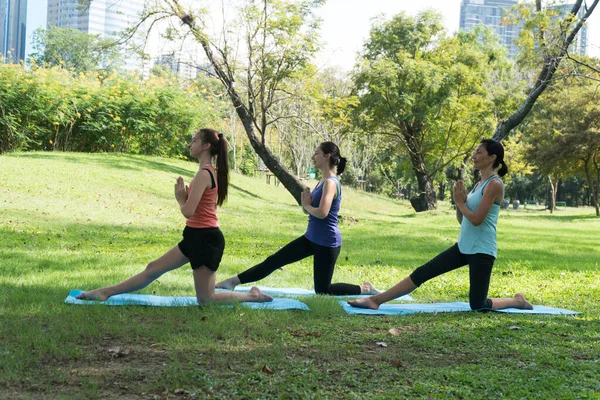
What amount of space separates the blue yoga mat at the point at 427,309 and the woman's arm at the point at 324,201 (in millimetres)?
938

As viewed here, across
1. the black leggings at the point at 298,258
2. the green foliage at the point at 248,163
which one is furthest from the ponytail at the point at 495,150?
the green foliage at the point at 248,163

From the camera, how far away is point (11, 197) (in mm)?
15211

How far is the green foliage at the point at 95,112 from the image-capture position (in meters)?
22.7

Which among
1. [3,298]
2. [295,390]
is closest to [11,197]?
[3,298]

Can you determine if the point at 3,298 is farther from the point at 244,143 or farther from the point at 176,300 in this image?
the point at 244,143

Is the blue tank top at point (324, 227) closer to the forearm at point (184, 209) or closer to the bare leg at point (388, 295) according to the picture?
the bare leg at point (388, 295)

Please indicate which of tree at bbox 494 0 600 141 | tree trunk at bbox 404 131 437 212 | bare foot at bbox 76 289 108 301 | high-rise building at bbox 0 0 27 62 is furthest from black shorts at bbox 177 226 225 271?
high-rise building at bbox 0 0 27 62

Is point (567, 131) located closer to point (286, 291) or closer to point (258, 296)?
point (286, 291)

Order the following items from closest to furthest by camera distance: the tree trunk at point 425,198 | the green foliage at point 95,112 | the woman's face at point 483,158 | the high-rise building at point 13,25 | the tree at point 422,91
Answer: the woman's face at point 483,158 → the green foliage at point 95,112 → the tree at point 422,91 → the tree trunk at point 425,198 → the high-rise building at point 13,25

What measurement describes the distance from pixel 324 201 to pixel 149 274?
1.93 m

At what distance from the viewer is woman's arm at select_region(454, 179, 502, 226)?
6.11 m

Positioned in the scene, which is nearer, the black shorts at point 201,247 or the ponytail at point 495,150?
the black shorts at point 201,247

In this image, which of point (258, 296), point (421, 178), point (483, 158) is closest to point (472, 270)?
point (483, 158)

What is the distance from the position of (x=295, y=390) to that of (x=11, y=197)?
13281 millimetres
